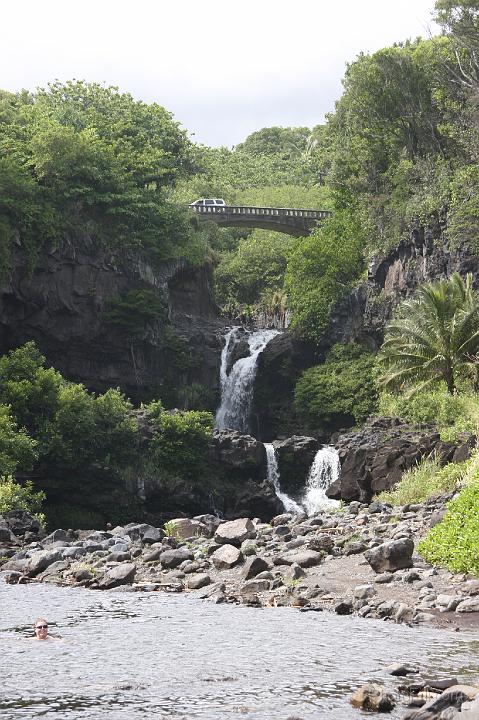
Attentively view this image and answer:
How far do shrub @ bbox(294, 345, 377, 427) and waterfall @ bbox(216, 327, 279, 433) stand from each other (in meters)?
2.59

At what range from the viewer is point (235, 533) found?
22.4 m

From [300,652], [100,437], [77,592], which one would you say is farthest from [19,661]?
[100,437]

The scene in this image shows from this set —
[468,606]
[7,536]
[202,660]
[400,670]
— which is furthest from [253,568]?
[7,536]

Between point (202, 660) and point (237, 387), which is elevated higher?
point (237, 387)

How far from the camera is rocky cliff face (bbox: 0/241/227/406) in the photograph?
46.7 meters

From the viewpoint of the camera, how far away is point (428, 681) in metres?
10.7

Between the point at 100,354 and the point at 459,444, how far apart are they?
73.4 ft

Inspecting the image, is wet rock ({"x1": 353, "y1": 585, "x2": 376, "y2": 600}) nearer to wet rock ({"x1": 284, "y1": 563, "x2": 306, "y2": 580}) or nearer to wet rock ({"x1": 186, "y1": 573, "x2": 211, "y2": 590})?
wet rock ({"x1": 284, "y1": 563, "x2": 306, "y2": 580})

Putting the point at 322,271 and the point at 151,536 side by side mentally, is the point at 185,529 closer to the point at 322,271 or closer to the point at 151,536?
the point at 151,536

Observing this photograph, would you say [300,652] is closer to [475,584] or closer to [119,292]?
[475,584]

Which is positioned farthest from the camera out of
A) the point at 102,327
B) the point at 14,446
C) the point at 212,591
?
the point at 102,327

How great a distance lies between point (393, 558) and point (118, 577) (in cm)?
545

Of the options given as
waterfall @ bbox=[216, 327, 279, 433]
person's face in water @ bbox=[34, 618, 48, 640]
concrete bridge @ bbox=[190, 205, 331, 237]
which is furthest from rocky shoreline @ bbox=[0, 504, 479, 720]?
concrete bridge @ bbox=[190, 205, 331, 237]

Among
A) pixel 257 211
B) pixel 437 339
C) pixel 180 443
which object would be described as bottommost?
pixel 180 443
